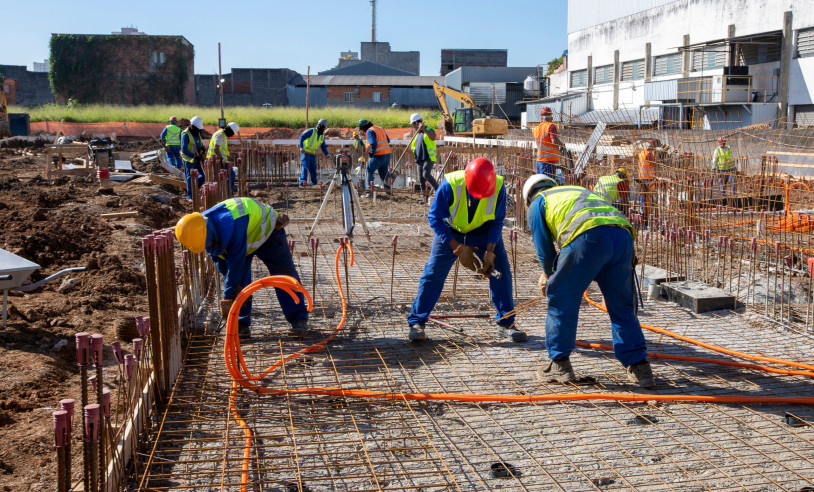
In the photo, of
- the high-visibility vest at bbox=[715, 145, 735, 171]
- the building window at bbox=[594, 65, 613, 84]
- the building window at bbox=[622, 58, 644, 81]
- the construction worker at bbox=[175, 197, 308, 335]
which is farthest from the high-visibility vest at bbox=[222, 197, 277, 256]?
the building window at bbox=[594, 65, 613, 84]

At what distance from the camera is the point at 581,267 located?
4180 millimetres

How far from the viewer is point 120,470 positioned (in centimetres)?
307

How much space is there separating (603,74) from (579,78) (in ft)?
6.64

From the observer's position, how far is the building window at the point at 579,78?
3131 centimetres

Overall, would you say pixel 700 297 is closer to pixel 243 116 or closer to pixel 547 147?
pixel 547 147

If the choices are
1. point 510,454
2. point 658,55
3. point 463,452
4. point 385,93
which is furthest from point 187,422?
point 385,93

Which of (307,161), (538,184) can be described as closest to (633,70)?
(307,161)

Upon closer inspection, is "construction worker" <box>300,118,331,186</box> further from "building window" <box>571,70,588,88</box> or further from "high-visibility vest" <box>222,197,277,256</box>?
"building window" <box>571,70,588,88</box>

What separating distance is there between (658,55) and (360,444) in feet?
84.1

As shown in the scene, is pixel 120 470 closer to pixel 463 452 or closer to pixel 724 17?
pixel 463 452

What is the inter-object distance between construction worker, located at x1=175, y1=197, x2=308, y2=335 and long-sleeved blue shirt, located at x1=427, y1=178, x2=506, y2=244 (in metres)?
1.16

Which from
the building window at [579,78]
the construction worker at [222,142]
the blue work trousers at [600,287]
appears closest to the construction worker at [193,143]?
the construction worker at [222,142]

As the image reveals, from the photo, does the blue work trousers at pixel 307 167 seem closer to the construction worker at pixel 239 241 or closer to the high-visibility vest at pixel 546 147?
the high-visibility vest at pixel 546 147

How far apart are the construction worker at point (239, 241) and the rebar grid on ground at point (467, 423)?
0.23 metres
